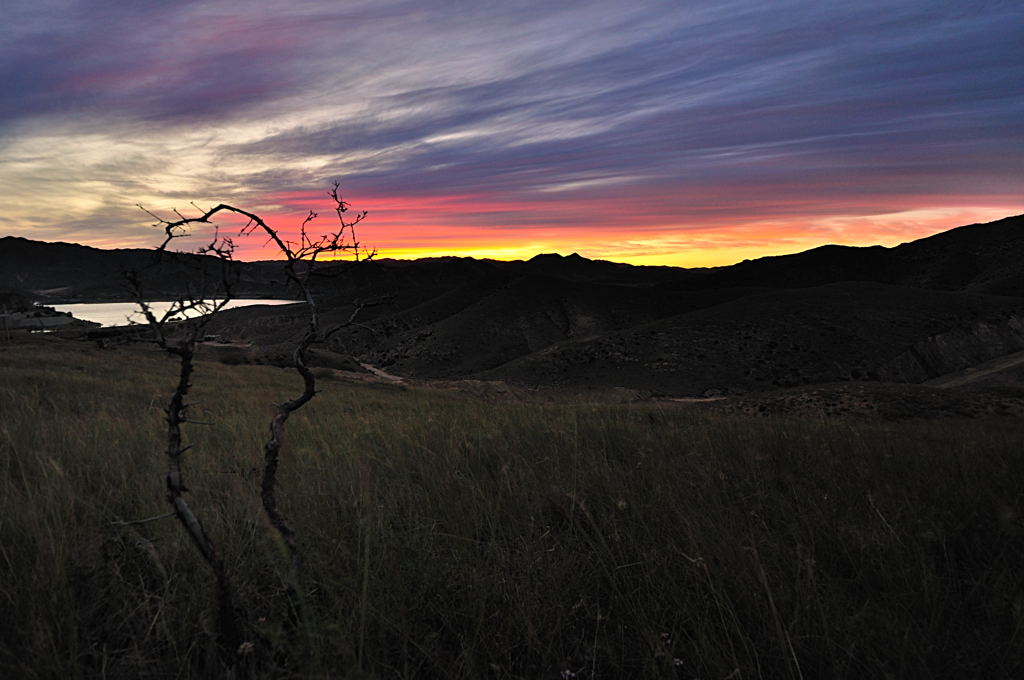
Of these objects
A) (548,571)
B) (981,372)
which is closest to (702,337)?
(981,372)

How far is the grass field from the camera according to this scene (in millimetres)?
1923

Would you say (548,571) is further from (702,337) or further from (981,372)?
(702,337)

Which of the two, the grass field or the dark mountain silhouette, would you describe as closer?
the grass field

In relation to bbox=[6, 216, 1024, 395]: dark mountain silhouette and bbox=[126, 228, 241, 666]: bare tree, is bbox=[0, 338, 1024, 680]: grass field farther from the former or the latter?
bbox=[6, 216, 1024, 395]: dark mountain silhouette

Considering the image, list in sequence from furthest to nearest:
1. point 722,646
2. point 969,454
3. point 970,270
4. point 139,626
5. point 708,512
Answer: point 970,270
point 969,454
point 708,512
point 139,626
point 722,646

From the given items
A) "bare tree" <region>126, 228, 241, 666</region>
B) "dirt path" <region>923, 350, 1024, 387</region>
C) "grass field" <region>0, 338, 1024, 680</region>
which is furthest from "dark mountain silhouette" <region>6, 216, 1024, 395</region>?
"bare tree" <region>126, 228, 241, 666</region>

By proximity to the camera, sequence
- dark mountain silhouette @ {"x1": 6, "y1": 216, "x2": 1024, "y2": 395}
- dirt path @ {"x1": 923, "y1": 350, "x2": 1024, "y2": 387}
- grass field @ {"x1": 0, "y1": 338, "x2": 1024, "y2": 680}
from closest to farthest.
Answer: grass field @ {"x1": 0, "y1": 338, "x2": 1024, "y2": 680} < dirt path @ {"x1": 923, "y1": 350, "x2": 1024, "y2": 387} < dark mountain silhouette @ {"x1": 6, "y1": 216, "x2": 1024, "y2": 395}

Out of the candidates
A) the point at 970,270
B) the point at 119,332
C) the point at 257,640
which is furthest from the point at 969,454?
the point at 970,270

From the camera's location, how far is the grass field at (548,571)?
192cm

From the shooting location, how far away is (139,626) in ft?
6.69

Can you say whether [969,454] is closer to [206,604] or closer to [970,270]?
[206,604]

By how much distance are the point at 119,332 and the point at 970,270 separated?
159740 millimetres

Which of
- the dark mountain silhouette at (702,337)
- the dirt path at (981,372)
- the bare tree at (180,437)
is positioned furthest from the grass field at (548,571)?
the dirt path at (981,372)

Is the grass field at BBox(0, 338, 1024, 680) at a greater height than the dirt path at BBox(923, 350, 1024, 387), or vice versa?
the grass field at BBox(0, 338, 1024, 680)
